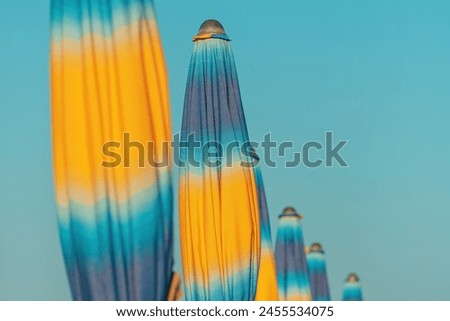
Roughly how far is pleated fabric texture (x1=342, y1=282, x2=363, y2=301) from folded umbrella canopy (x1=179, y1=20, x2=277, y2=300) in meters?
0.78

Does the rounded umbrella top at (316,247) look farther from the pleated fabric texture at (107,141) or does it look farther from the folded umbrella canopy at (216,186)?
the pleated fabric texture at (107,141)

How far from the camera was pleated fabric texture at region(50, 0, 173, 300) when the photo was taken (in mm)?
2789

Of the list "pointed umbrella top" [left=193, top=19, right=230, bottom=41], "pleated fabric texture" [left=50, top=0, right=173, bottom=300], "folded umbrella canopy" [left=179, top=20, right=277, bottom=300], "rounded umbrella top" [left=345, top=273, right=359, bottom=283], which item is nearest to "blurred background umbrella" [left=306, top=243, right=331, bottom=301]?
"rounded umbrella top" [left=345, top=273, right=359, bottom=283]

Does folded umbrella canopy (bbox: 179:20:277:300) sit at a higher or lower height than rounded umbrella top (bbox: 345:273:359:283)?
higher

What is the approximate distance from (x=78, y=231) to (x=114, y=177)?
22cm

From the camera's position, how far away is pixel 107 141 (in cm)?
287

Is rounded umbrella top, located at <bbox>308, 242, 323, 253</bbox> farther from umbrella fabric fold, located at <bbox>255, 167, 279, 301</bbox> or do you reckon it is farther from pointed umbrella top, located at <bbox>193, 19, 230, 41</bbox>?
pointed umbrella top, located at <bbox>193, 19, 230, 41</bbox>

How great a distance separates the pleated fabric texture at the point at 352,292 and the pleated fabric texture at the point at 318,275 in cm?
14

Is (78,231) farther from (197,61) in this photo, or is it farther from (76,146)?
(197,61)

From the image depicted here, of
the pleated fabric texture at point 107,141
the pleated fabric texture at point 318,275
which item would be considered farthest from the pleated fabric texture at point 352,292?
the pleated fabric texture at point 107,141

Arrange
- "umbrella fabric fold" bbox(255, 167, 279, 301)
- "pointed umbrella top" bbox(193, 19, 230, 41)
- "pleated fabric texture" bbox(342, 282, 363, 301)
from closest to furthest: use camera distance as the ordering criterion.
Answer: "pointed umbrella top" bbox(193, 19, 230, 41), "umbrella fabric fold" bbox(255, 167, 279, 301), "pleated fabric texture" bbox(342, 282, 363, 301)

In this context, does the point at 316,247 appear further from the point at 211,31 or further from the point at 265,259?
the point at 211,31

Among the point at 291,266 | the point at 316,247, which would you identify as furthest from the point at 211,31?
the point at 291,266

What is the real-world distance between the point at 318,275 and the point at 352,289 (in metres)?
0.26
